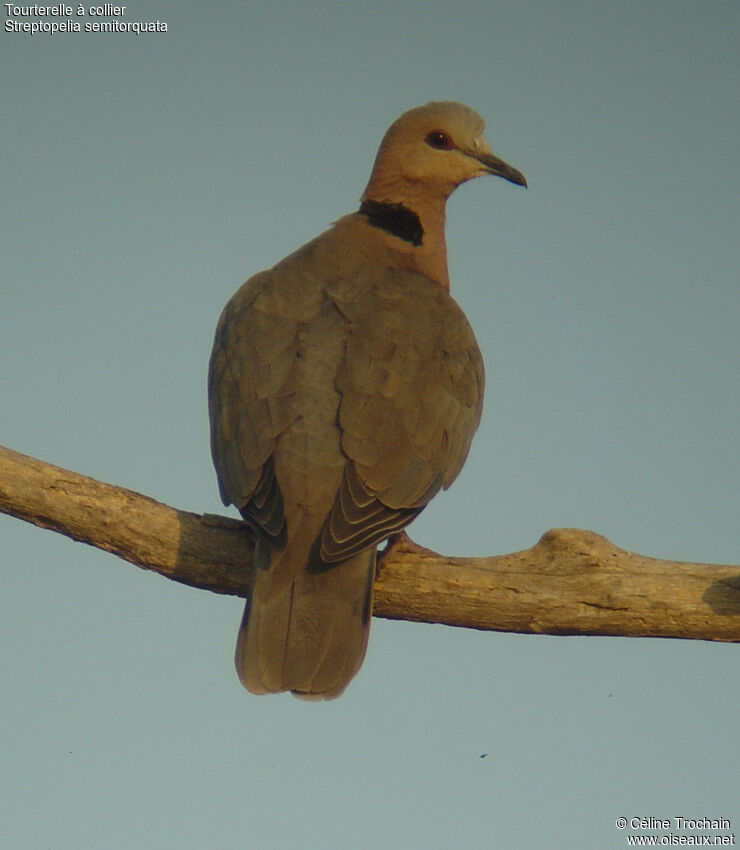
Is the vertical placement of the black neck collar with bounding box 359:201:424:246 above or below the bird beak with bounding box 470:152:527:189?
below

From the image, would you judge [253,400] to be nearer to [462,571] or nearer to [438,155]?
[462,571]

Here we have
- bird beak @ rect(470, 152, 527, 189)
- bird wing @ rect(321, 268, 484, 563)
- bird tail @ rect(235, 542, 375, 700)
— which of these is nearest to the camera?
bird tail @ rect(235, 542, 375, 700)

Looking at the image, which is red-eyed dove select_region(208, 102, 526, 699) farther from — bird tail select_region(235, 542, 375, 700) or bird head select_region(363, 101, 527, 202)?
bird head select_region(363, 101, 527, 202)

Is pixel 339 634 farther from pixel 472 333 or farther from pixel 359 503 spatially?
pixel 472 333

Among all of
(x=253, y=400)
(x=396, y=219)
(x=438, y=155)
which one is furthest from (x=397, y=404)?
(x=438, y=155)

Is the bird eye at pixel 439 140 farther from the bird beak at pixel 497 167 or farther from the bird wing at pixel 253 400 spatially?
the bird wing at pixel 253 400

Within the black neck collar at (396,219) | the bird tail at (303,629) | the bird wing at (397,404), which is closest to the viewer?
the bird tail at (303,629)

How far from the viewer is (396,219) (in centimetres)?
556

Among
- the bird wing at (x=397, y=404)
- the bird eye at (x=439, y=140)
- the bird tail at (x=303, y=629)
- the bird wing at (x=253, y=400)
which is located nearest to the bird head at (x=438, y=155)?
the bird eye at (x=439, y=140)

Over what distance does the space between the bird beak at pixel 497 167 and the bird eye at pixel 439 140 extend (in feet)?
0.37

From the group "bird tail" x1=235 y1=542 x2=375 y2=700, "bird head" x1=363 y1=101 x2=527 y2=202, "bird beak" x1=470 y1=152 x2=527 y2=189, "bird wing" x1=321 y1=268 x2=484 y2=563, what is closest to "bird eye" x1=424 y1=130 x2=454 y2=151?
"bird head" x1=363 y1=101 x2=527 y2=202

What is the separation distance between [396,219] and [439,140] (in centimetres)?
46

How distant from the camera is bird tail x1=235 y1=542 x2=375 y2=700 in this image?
12.8 ft

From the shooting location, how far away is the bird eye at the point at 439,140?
18.8 feet
